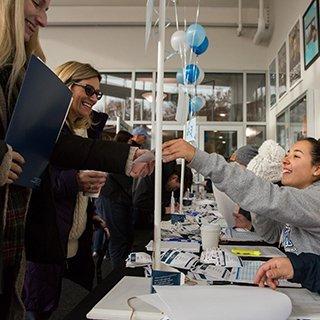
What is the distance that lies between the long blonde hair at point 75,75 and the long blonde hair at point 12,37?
1.73 ft

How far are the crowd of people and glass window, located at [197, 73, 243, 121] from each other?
20.5 ft

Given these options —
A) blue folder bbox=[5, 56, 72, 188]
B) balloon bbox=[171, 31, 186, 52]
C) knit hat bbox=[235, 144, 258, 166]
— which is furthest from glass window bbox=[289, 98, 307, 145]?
blue folder bbox=[5, 56, 72, 188]

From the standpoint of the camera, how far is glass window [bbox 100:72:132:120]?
7.77 meters

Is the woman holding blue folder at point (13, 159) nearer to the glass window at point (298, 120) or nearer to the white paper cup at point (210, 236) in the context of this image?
the white paper cup at point (210, 236)

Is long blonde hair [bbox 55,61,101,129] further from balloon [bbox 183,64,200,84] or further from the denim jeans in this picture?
balloon [bbox 183,64,200,84]

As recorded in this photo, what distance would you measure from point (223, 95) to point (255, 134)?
3.45 feet

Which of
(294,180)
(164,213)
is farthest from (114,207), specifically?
(294,180)

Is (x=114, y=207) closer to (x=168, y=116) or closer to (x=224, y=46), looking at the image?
(x=168, y=116)

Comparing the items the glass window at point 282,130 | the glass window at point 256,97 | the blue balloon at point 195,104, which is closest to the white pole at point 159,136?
the blue balloon at point 195,104

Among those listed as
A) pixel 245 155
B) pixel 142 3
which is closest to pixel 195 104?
pixel 245 155

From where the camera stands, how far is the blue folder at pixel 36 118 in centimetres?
82

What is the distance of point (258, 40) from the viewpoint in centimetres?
725

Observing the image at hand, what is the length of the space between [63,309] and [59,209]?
1483mm

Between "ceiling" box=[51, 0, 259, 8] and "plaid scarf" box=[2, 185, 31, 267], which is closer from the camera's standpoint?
"plaid scarf" box=[2, 185, 31, 267]
